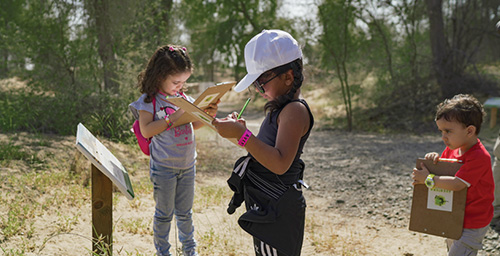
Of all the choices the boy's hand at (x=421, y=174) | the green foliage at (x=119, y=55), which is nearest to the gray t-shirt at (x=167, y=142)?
the boy's hand at (x=421, y=174)

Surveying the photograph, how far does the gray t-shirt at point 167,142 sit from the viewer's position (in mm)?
3004

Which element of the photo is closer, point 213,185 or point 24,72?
point 213,185

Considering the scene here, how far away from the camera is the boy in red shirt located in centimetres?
237

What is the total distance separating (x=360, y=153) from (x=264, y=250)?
673 centimetres

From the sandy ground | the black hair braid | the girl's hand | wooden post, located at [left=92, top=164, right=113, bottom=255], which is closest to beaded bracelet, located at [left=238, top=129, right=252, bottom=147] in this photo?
the girl's hand

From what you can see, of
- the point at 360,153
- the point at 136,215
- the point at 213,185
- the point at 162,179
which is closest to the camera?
the point at 162,179

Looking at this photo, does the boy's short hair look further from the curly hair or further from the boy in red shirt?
the curly hair

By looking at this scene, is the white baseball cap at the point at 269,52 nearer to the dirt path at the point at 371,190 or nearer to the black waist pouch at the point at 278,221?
the black waist pouch at the point at 278,221

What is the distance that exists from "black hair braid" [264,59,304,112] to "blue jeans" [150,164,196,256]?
1.32m

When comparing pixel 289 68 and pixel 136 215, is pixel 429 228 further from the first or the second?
pixel 136 215

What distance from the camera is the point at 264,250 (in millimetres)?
2037

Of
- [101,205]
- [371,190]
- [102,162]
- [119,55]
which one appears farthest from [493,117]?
[102,162]

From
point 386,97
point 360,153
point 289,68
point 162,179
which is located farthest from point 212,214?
point 386,97

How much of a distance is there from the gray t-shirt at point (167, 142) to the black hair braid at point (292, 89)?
4.03 ft
